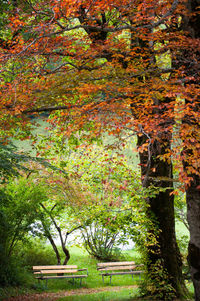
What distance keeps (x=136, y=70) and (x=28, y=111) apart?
122 inches

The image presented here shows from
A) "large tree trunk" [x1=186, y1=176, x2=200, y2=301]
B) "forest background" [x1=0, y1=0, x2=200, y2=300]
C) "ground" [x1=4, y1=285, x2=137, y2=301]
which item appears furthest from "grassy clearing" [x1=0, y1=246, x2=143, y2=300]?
"large tree trunk" [x1=186, y1=176, x2=200, y2=301]

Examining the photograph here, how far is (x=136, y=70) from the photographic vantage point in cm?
732

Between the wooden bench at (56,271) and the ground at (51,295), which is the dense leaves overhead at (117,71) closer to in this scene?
the ground at (51,295)

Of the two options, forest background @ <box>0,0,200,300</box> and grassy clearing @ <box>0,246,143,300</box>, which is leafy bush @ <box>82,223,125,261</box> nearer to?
grassy clearing @ <box>0,246,143,300</box>

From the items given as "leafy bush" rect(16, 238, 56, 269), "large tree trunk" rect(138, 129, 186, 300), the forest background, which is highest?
the forest background

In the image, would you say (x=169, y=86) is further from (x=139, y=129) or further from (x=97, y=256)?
(x=97, y=256)

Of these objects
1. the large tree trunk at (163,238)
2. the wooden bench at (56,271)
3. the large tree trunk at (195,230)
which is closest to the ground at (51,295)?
the wooden bench at (56,271)

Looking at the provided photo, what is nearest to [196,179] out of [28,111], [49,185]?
[28,111]

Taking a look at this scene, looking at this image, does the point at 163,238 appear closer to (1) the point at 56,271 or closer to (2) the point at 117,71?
(2) the point at 117,71

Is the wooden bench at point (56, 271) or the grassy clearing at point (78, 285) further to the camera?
the wooden bench at point (56, 271)

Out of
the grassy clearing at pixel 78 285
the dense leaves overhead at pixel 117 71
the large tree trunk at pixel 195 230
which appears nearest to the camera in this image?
the dense leaves overhead at pixel 117 71

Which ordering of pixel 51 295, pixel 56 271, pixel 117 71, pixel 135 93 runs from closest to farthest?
pixel 135 93 < pixel 117 71 < pixel 51 295 < pixel 56 271

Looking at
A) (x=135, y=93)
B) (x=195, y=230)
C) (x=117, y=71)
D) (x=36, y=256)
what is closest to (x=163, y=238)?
(x=195, y=230)

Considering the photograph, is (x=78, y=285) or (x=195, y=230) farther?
(x=78, y=285)
